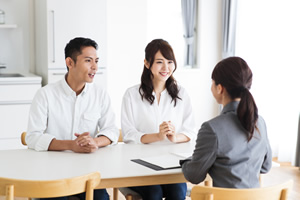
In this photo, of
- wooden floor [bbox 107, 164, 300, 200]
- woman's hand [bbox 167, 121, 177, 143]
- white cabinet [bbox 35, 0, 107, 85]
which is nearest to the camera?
woman's hand [bbox 167, 121, 177, 143]

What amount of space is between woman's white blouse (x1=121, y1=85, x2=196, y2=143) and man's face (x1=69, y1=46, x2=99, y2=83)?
0.33 metres

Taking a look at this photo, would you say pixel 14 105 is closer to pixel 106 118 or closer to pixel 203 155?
pixel 106 118

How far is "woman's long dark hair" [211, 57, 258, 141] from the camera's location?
78.6 inches

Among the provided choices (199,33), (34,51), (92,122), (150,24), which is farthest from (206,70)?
(92,122)

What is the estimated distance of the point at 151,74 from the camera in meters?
3.05

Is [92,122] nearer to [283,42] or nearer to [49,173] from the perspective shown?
[49,173]

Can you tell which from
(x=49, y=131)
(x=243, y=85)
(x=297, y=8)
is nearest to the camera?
(x=243, y=85)

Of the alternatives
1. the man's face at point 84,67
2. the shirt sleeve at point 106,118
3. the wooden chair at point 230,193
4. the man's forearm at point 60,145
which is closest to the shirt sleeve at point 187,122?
the shirt sleeve at point 106,118

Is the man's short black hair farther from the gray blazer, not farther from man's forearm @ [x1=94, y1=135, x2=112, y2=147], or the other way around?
the gray blazer

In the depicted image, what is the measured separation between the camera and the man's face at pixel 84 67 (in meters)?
2.78

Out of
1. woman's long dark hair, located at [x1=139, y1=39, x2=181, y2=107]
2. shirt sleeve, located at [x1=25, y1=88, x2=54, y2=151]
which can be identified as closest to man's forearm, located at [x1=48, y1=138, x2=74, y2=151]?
shirt sleeve, located at [x1=25, y1=88, x2=54, y2=151]

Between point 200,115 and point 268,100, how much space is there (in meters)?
0.93

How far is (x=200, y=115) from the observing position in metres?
5.81

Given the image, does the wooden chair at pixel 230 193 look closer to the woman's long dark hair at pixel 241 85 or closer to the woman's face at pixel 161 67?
the woman's long dark hair at pixel 241 85
